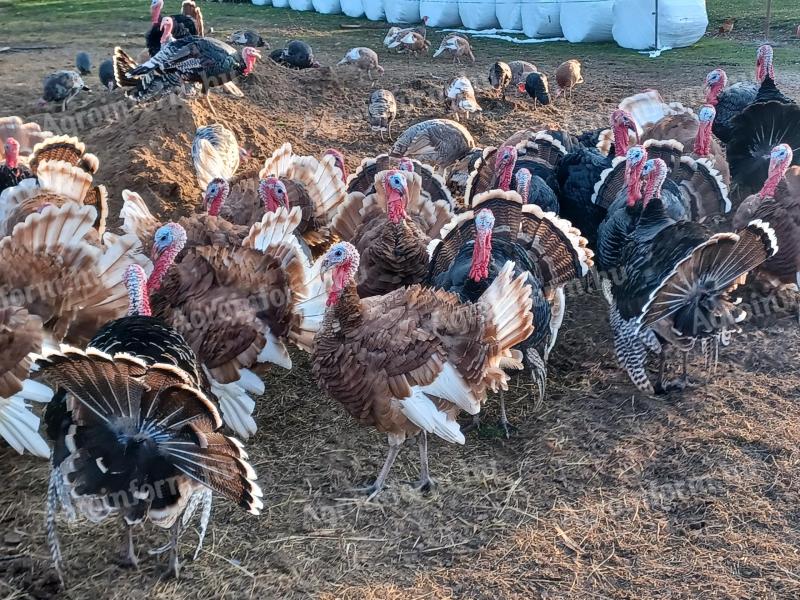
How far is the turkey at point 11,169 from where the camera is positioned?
557 cm

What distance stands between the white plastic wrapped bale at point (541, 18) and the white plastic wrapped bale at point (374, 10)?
16.3 feet

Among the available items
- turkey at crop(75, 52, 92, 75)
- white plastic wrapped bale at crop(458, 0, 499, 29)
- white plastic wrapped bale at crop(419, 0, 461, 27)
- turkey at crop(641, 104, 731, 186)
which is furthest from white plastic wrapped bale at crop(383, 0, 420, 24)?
turkey at crop(641, 104, 731, 186)

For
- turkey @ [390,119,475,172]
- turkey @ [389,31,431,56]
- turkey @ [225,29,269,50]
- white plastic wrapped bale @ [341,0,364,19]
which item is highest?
white plastic wrapped bale @ [341,0,364,19]

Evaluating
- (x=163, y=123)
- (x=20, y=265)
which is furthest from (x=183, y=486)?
(x=163, y=123)

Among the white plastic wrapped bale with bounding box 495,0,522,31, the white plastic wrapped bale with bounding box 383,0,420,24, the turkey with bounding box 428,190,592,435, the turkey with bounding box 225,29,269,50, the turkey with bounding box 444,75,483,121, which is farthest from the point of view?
the white plastic wrapped bale with bounding box 383,0,420,24

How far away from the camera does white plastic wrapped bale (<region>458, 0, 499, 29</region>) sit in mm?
16953

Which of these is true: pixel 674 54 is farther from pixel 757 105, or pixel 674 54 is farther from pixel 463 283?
pixel 463 283

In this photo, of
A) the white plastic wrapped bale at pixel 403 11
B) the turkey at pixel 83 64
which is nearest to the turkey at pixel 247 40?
the turkey at pixel 83 64

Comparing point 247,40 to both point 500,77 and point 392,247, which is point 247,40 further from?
point 392,247

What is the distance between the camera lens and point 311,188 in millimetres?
5734

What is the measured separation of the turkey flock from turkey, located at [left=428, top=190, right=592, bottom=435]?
1 cm

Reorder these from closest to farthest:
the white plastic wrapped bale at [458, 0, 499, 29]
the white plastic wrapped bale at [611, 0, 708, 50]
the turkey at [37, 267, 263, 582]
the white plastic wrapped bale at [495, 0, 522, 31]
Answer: the turkey at [37, 267, 263, 582]
the white plastic wrapped bale at [611, 0, 708, 50]
the white plastic wrapped bale at [495, 0, 522, 31]
the white plastic wrapped bale at [458, 0, 499, 29]

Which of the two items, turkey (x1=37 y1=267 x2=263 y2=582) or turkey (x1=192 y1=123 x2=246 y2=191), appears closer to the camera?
turkey (x1=37 y1=267 x2=263 y2=582)

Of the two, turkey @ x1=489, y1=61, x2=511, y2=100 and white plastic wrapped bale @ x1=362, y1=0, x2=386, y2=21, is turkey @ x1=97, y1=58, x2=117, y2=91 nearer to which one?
turkey @ x1=489, y1=61, x2=511, y2=100
